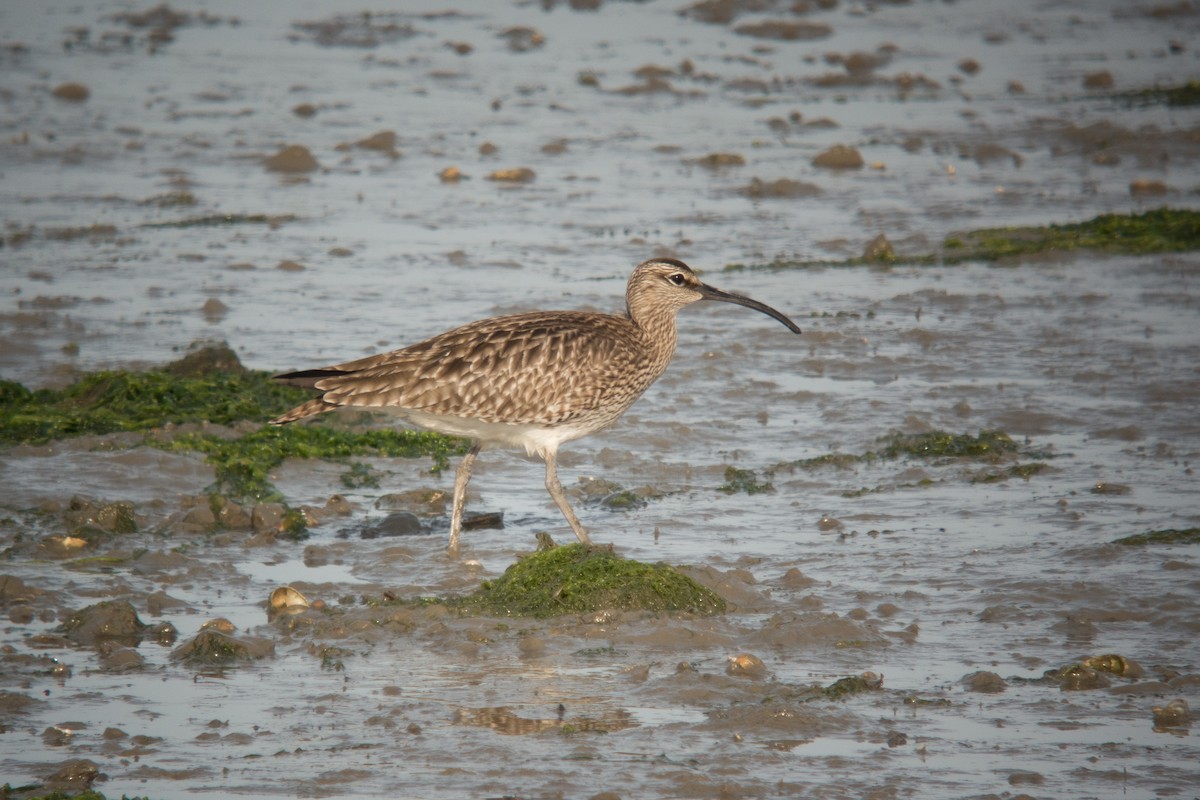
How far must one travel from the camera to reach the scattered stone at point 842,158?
691 inches

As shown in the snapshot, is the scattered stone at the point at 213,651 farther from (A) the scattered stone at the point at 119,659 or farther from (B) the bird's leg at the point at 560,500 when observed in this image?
(B) the bird's leg at the point at 560,500

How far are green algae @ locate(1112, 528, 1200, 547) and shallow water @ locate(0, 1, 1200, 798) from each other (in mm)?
88

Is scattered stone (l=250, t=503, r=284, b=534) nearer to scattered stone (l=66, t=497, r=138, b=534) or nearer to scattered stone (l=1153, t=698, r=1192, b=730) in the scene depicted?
scattered stone (l=66, t=497, r=138, b=534)

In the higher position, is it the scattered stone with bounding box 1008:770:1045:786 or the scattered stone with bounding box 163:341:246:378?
the scattered stone with bounding box 163:341:246:378

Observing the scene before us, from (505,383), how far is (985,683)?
3114mm

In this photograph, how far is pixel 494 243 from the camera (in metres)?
14.8

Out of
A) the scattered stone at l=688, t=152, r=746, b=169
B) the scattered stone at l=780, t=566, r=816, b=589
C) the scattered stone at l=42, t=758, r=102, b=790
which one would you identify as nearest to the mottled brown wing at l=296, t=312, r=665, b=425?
the scattered stone at l=780, t=566, r=816, b=589

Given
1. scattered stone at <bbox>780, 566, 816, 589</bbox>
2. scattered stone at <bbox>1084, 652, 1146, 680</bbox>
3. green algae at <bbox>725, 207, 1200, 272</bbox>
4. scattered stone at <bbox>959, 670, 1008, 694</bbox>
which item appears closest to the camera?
scattered stone at <bbox>959, 670, 1008, 694</bbox>

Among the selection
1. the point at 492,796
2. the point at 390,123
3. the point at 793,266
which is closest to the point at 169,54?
the point at 390,123

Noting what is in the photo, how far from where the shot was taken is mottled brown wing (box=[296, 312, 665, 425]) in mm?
8625

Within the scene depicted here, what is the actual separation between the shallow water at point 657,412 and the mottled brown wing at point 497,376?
746mm

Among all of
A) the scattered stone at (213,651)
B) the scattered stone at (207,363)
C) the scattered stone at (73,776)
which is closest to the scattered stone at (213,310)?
the scattered stone at (207,363)

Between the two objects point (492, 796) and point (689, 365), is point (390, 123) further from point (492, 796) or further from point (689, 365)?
point (492, 796)

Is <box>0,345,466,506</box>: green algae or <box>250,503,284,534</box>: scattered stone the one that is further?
<box>0,345,466,506</box>: green algae
